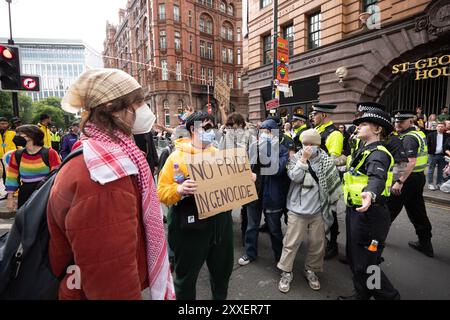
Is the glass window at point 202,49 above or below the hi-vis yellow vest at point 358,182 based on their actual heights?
above

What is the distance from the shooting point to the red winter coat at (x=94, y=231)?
104 centimetres

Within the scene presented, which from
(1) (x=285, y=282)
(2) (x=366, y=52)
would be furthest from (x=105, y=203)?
(2) (x=366, y=52)

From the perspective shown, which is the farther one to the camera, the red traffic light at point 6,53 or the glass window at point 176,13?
the glass window at point 176,13

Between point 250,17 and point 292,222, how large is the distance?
1913 cm

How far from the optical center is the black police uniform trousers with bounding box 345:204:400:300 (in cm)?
248

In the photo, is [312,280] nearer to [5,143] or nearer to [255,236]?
[255,236]

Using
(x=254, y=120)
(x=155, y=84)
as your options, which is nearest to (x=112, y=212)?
(x=254, y=120)

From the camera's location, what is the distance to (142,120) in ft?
4.78

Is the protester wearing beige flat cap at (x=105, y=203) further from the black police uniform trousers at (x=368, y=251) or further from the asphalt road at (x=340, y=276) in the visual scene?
the black police uniform trousers at (x=368, y=251)

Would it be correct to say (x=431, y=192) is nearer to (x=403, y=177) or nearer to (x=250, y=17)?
(x=403, y=177)

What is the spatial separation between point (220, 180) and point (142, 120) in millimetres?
926

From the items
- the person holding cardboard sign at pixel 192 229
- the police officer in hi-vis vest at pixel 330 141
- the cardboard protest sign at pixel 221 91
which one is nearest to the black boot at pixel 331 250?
the police officer in hi-vis vest at pixel 330 141

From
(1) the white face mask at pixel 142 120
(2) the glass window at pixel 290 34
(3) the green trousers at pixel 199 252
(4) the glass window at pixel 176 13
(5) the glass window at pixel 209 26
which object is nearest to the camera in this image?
(1) the white face mask at pixel 142 120

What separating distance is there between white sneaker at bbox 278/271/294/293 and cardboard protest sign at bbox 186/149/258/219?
1.27 m
